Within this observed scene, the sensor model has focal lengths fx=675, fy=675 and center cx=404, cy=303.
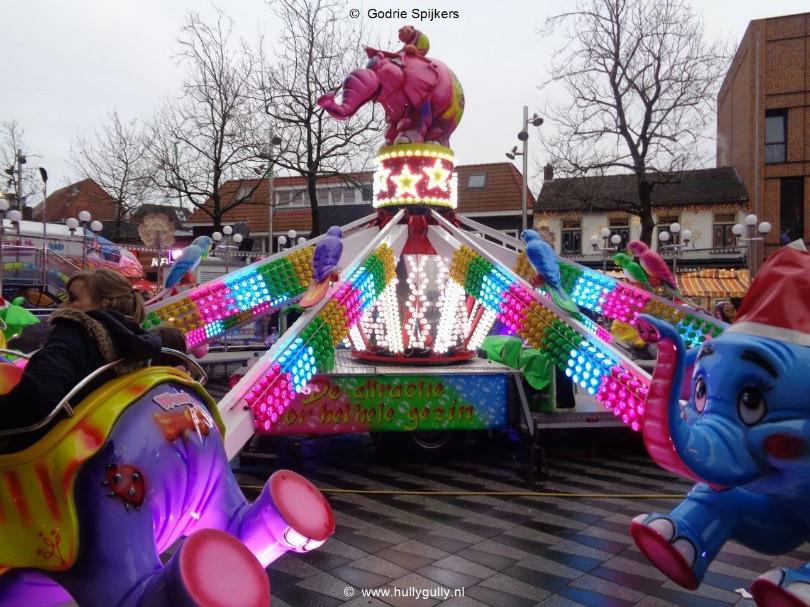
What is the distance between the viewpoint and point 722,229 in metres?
26.3

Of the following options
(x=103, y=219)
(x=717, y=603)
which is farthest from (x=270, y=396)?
(x=103, y=219)

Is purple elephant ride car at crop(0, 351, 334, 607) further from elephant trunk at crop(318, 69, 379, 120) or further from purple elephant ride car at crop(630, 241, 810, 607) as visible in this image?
elephant trunk at crop(318, 69, 379, 120)

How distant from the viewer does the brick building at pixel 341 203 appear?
88.1 feet

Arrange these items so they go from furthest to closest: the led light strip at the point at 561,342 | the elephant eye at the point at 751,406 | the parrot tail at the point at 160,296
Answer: the parrot tail at the point at 160,296 < the led light strip at the point at 561,342 < the elephant eye at the point at 751,406

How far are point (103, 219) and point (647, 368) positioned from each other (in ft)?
118

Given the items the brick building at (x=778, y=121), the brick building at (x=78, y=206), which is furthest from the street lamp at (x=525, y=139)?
the brick building at (x=78, y=206)

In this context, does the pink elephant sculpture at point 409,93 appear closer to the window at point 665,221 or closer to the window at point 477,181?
the window at point 477,181

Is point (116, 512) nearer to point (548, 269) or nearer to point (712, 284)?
point (548, 269)

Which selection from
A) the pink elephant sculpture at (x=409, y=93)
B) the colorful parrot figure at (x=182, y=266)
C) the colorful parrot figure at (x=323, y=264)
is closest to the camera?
the colorful parrot figure at (x=323, y=264)

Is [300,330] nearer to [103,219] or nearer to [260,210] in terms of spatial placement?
[260,210]

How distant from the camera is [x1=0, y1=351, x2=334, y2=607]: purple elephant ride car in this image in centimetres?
224

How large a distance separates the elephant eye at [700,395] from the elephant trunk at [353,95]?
5.56m

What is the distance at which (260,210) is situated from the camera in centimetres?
3038

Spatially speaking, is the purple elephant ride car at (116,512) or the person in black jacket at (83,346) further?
the person in black jacket at (83,346)
